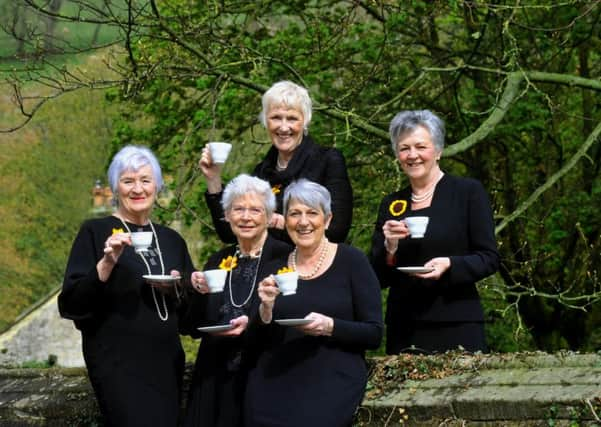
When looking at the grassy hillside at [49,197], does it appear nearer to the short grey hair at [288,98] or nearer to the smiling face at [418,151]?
the short grey hair at [288,98]

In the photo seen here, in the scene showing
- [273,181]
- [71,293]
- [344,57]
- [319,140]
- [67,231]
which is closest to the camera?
[71,293]

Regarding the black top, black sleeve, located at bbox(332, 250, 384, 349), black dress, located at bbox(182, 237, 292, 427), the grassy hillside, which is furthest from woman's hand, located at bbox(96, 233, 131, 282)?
the grassy hillside

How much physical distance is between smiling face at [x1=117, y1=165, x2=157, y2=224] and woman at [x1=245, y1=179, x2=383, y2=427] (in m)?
0.72

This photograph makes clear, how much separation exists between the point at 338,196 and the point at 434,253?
568 mm

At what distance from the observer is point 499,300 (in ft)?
41.6

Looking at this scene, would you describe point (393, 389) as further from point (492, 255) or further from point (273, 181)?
point (273, 181)

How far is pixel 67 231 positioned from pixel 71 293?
34765 millimetres

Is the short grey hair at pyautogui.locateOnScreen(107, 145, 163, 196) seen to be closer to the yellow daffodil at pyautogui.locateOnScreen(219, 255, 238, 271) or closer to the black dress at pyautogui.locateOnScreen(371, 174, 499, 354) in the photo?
the yellow daffodil at pyautogui.locateOnScreen(219, 255, 238, 271)

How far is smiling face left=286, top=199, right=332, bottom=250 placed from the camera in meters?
4.88

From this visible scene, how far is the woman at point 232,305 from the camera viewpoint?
198 inches

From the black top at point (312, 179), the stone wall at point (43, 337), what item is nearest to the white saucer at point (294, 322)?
the black top at point (312, 179)

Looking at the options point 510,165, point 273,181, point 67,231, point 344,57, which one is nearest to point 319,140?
point 344,57

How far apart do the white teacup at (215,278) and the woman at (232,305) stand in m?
0.14

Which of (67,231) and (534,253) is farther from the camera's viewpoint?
(67,231)
